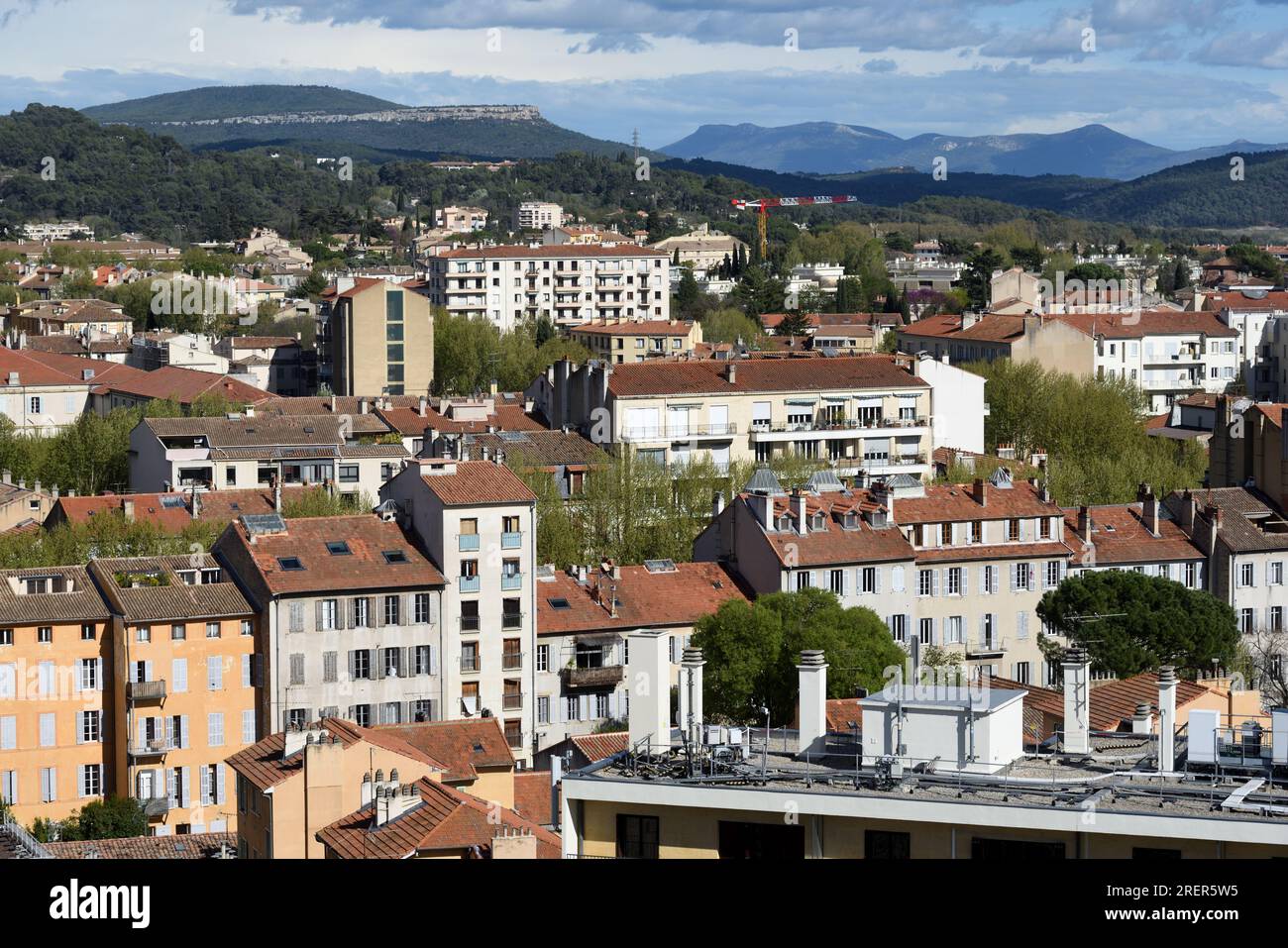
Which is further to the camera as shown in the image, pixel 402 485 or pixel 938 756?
pixel 402 485

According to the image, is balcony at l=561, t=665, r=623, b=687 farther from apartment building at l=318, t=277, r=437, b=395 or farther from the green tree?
apartment building at l=318, t=277, r=437, b=395

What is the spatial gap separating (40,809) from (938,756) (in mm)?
19975

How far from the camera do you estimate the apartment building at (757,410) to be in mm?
61375

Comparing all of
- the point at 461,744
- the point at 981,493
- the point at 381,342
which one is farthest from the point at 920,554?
the point at 381,342

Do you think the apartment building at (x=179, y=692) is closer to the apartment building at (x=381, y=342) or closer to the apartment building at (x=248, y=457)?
the apartment building at (x=248, y=457)

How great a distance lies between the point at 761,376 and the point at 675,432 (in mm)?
3665

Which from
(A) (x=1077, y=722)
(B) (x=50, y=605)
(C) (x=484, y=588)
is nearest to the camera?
(A) (x=1077, y=722)

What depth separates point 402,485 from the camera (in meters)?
38.1

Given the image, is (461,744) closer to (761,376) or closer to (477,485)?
(477,485)

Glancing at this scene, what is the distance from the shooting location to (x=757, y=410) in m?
63.1

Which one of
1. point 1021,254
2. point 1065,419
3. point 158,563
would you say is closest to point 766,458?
point 1065,419
